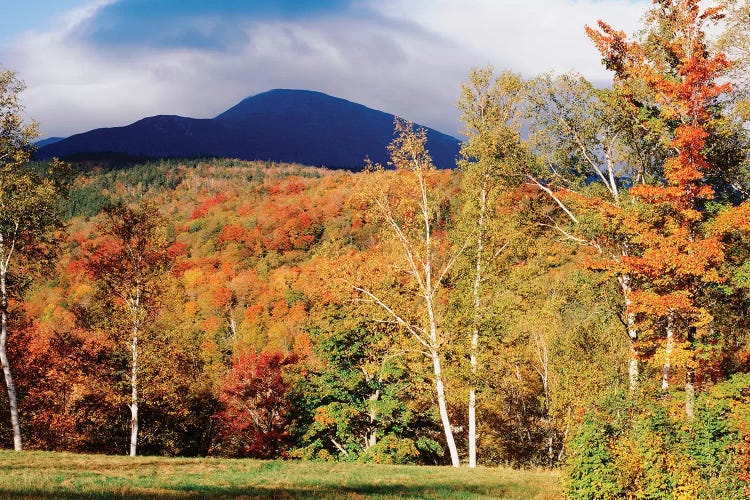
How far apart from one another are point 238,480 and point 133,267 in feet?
48.2

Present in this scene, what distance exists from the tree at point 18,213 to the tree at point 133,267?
2.39 metres

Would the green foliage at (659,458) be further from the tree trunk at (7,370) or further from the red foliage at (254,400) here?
the red foliage at (254,400)

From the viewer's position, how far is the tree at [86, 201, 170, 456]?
2545cm

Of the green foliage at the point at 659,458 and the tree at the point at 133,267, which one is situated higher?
the tree at the point at 133,267

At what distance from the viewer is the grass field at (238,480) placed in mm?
12453

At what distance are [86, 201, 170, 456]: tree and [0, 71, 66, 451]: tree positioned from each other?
239 cm

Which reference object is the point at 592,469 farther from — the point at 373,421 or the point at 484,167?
the point at 373,421

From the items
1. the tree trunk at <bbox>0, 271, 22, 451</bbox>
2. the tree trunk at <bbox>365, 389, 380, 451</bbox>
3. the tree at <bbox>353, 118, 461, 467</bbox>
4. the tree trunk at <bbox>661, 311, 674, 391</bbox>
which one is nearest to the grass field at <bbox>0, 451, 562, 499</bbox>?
the tree trunk at <bbox>0, 271, 22, 451</bbox>

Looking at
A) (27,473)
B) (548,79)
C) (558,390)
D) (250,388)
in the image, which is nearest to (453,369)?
(548,79)

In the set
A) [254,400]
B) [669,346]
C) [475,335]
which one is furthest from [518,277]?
[254,400]

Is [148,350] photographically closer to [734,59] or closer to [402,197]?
[402,197]

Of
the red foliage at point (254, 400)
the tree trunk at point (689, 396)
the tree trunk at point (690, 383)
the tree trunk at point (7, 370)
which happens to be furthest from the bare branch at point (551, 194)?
the red foliage at point (254, 400)

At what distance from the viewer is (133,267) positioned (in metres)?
26.1

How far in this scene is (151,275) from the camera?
25.9m
